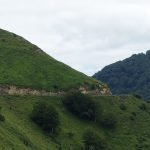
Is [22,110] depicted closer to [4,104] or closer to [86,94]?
[4,104]

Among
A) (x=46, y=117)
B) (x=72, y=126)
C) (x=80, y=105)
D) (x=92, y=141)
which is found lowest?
(x=92, y=141)

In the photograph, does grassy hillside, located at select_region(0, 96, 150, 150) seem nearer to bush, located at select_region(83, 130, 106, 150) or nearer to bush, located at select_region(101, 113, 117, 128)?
bush, located at select_region(101, 113, 117, 128)

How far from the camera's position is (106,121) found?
129 m

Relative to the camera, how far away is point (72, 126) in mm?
124250

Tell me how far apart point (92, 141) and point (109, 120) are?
1498 cm

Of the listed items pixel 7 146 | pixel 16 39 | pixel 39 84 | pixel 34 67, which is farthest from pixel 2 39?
pixel 7 146

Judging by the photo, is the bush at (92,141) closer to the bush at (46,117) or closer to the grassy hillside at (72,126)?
the grassy hillside at (72,126)

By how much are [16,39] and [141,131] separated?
54.7 meters

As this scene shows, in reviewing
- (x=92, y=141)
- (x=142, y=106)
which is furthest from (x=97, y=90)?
(x=92, y=141)

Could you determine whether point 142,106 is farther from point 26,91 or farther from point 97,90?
point 26,91

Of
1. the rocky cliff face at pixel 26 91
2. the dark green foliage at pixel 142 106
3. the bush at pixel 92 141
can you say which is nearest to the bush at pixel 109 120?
the bush at pixel 92 141

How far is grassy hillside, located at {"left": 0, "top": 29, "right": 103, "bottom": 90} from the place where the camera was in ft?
451

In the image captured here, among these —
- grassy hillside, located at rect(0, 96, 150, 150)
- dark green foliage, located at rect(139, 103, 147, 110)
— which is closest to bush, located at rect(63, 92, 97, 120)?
grassy hillside, located at rect(0, 96, 150, 150)

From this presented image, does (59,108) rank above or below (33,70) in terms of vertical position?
below
